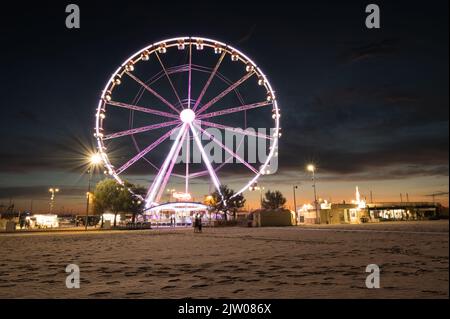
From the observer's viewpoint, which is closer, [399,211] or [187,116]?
[187,116]

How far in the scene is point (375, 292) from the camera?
18.2 ft

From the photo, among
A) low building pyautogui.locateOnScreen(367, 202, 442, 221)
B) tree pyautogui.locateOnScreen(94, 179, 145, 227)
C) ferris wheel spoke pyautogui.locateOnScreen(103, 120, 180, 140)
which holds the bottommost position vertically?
low building pyautogui.locateOnScreen(367, 202, 442, 221)

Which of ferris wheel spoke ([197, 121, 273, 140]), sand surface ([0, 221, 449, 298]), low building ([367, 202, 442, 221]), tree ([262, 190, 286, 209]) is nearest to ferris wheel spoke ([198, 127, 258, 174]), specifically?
ferris wheel spoke ([197, 121, 273, 140])

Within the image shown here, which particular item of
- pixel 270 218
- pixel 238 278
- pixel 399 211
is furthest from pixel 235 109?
pixel 399 211

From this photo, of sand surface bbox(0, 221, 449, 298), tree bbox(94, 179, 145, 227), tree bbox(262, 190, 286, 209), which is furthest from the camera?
tree bbox(262, 190, 286, 209)

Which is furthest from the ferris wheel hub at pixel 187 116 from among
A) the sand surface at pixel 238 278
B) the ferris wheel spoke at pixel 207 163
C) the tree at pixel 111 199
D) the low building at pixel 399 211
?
the low building at pixel 399 211

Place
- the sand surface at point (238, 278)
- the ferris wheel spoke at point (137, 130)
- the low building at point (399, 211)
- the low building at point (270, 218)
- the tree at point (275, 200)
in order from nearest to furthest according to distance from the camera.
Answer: the sand surface at point (238, 278) < the ferris wheel spoke at point (137, 130) < the low building at point (270, 218) < the low building at point (399, 211) < the tree at point (275, 200)

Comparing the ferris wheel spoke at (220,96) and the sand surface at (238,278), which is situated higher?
the ferris wheel spoke at (220,96)

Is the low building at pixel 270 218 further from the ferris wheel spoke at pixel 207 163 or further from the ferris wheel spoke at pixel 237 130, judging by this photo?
the ferris wheel spoke at pixel 237 130

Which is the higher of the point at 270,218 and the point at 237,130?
the point at 237,130

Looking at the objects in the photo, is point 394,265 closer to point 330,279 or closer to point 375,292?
point 330,279

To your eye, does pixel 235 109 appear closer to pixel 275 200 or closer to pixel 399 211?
pixel 399 211

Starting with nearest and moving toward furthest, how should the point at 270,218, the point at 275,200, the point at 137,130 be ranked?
1. the point at 137,130
2. the point at 270,218
3. the point at 275,200

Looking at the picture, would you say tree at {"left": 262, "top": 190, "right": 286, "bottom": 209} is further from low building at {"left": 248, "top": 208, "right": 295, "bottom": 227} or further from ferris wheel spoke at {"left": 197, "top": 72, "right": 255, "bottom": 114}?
ferris wheel spoke at {"left": 197, "top": 72, "right": 255, "bottom": 114}
